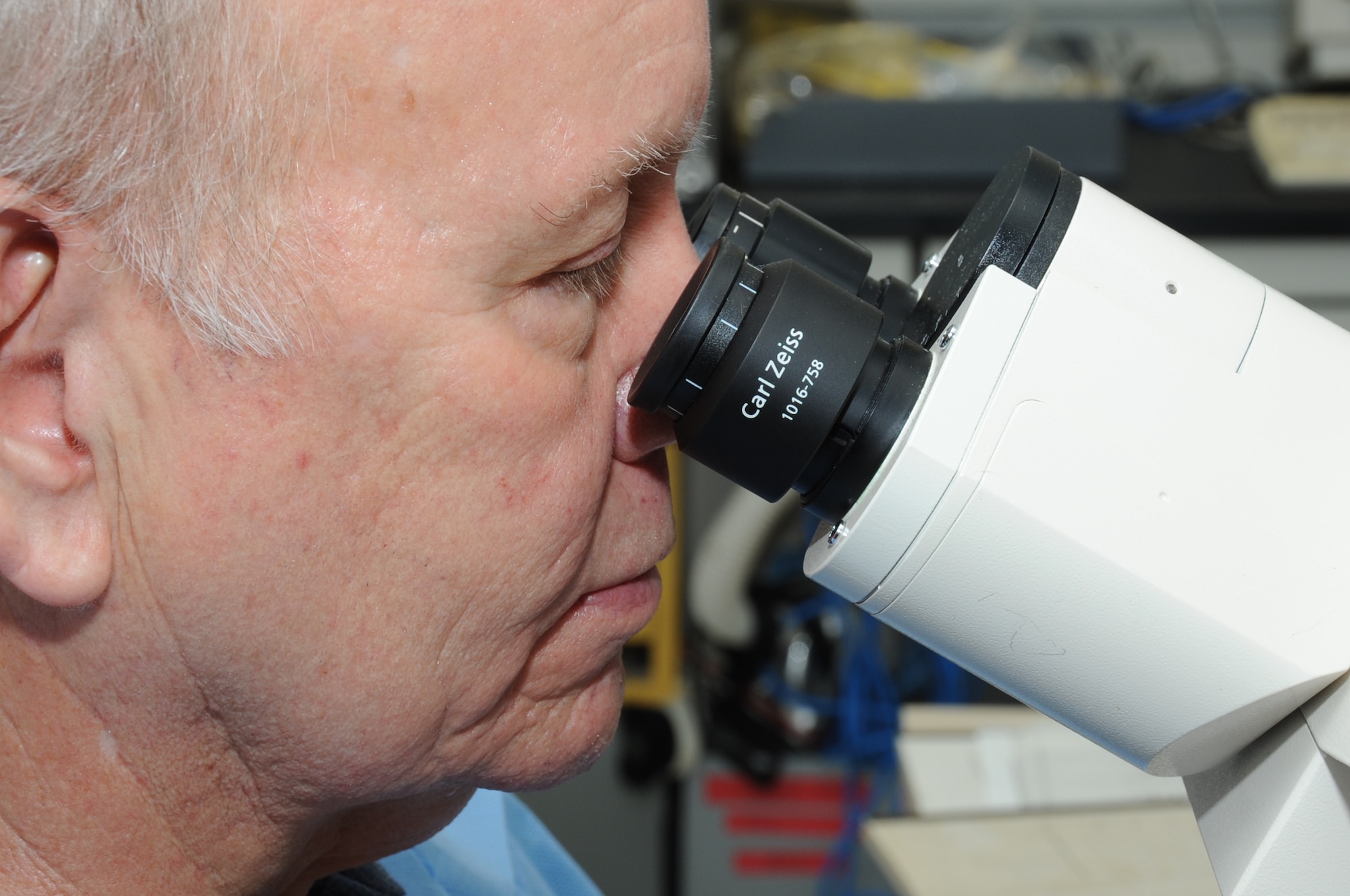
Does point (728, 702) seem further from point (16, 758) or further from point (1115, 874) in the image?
point (16, 758)

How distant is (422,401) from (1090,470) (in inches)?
15.3

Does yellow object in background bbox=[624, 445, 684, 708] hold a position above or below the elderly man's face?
below

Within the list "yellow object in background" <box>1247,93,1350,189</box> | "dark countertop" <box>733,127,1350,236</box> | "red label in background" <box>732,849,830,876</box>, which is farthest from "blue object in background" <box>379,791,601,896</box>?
"yellow object in background" <box>1247,93,1350,189</box>

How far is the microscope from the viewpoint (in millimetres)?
697

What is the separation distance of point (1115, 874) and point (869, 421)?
1048mm

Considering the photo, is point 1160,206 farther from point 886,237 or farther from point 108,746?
point 108,746

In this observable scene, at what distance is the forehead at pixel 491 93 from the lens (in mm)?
625

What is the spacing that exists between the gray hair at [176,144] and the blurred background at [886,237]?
134cm

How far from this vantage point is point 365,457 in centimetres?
68

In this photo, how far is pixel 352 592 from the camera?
71 centimetres

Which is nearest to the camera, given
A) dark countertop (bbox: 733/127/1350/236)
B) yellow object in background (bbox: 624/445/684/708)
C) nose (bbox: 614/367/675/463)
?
nose (bbox: 614/367/675/463)

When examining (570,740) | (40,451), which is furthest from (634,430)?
(40,451)

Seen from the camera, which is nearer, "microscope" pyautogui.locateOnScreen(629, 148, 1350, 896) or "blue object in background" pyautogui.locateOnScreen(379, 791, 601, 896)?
"microscope" pyautogui.locateOnScreen(629, 148, 1350, 896)

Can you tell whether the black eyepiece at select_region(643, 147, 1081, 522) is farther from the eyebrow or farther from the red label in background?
the red label in background
